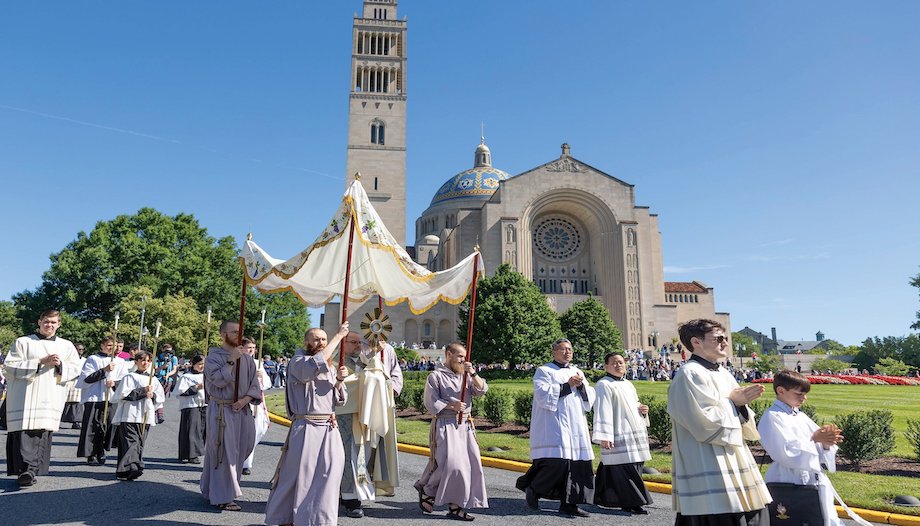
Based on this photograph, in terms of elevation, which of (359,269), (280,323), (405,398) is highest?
(280,323)

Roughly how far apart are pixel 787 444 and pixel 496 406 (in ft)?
31.1

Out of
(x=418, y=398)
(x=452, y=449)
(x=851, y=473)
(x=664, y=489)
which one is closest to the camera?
(x=452, y=449)

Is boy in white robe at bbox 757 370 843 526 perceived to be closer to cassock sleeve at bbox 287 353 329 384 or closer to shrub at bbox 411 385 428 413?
cassock sleeve at bbox 287 353 329 384

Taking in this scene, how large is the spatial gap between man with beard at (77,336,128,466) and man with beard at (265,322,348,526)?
194 inches

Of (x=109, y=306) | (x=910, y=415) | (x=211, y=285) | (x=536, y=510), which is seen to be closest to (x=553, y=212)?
(x=211, y=285)

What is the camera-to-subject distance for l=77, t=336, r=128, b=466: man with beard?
29.3 feet

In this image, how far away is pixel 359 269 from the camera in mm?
8461

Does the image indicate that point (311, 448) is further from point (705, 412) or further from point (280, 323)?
point (280, 323)

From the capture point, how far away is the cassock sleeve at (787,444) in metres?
4.33

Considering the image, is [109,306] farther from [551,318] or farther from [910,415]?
[910,415]

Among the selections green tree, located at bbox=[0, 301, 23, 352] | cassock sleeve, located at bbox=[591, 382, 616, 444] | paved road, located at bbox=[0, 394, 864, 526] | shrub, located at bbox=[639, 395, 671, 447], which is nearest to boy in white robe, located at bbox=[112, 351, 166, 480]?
paved road, located at bbox=[0, 394, 864, 526]

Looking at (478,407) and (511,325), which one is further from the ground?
(511,325)

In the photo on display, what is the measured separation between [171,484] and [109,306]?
102 feet

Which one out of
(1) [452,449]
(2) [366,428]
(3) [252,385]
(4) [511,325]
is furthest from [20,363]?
(4) [511,325]
